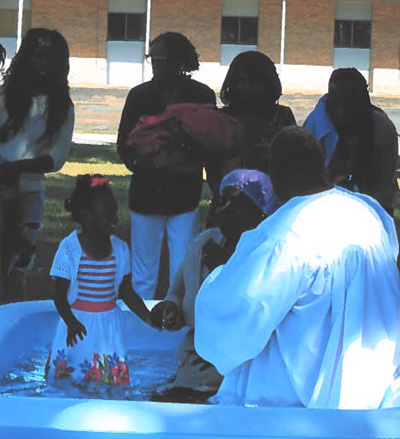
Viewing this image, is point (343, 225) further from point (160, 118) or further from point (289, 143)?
point (160, 118)

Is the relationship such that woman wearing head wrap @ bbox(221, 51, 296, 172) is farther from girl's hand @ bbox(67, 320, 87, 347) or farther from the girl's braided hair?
girl's hand @ bbox(67, 320, 87, 347)

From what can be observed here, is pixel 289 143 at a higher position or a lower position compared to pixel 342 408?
higher

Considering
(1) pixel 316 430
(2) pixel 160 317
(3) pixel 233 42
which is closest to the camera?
(1) pixel 316 430

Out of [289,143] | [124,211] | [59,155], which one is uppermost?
[289,143]

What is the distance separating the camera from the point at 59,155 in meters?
6.67

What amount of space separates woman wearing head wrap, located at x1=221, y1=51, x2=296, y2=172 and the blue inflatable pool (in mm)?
2350

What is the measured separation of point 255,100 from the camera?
5750 mm

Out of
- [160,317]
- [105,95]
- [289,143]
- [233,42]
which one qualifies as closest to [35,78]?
[160,317]

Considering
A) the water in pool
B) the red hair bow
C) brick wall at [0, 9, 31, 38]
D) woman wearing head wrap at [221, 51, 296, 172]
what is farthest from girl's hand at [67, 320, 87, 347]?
brick wall at [0, 9, 31, 38]

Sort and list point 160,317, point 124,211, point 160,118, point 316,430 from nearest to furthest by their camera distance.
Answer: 1. point 316,430
2. point 160,317
3. point 160,118
4. point 124,211

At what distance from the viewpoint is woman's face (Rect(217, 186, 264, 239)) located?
424cm

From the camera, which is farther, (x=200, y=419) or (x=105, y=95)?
(x=105, y=95)

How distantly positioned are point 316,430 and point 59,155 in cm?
360

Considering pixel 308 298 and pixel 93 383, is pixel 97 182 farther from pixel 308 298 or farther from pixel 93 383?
pixel 308 298
